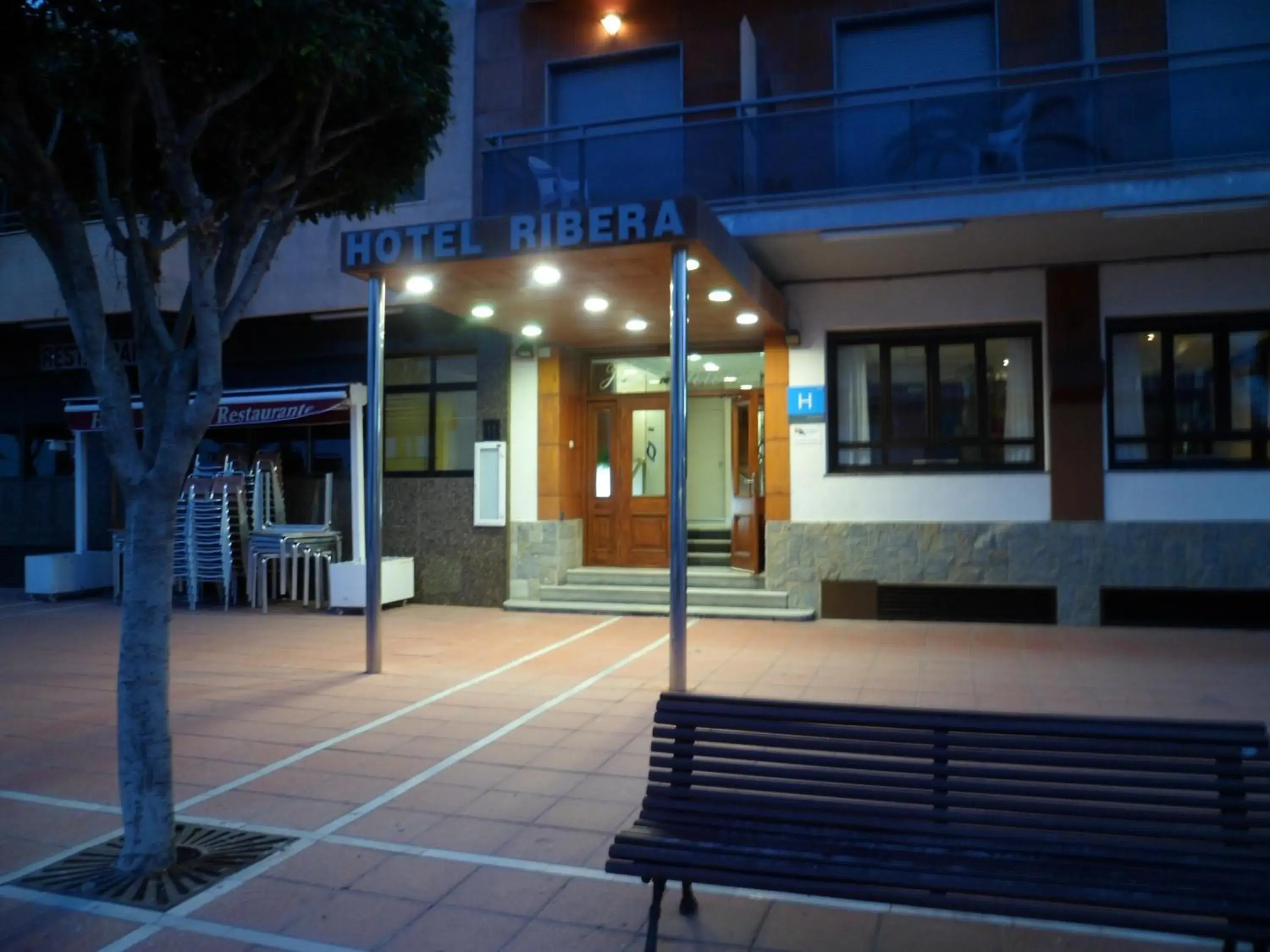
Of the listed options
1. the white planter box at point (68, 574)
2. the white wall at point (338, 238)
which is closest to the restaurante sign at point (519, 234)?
the white wall at point (338, 238)

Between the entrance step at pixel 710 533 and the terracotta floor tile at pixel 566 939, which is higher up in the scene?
the entrance step at pixel 710 533

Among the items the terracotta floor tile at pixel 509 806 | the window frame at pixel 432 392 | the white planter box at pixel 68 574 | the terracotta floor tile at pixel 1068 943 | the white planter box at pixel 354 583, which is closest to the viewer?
the terracotta floor tile at pixel 1068 943

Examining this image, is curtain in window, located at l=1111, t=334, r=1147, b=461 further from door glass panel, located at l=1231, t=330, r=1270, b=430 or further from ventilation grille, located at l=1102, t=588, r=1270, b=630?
ventilation grille, located at l=1102, t=588, r=1270, b=630

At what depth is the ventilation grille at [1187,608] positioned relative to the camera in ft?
33.8

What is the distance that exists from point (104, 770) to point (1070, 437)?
9.51m

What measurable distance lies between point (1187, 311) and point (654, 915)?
32.0ft

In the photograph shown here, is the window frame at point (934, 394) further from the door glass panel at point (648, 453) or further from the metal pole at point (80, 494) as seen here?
the metal pole at point (80, 494)

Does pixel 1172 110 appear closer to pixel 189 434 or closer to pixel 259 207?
pixel 259 207

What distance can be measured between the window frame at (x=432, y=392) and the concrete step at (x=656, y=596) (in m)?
2.11

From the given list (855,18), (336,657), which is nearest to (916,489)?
(855,18)

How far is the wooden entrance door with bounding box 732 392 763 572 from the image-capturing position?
1231cm

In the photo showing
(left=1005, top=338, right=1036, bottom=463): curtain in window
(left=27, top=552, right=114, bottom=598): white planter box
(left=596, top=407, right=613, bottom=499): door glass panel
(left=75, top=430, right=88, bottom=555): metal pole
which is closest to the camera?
(left=1005, top=338, right=1036, bottom=463): curtain in window

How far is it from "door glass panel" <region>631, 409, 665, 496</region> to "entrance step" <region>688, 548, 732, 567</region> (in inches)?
39.2

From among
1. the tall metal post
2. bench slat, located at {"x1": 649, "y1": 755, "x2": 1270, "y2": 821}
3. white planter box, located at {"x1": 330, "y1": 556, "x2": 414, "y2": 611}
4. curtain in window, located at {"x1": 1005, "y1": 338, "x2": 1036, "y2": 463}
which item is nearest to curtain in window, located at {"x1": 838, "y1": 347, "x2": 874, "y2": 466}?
curtain in window, located at {"x1": 1005, "y1": 338, "x2": 1036, "y2": 463}
